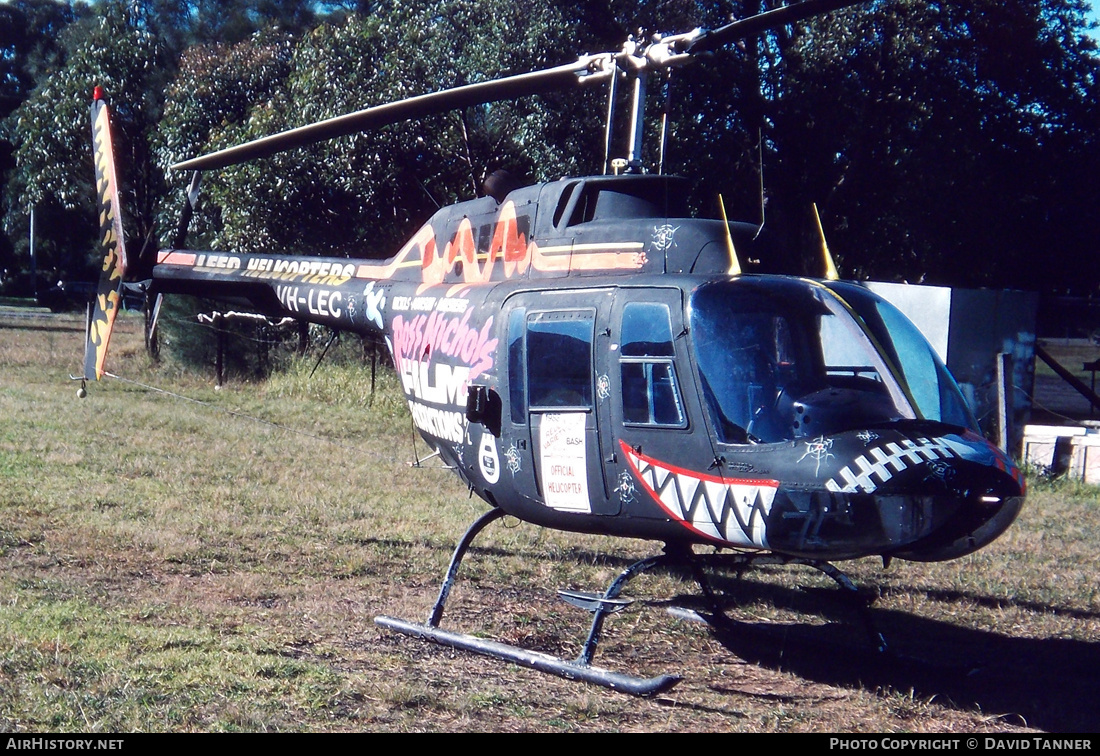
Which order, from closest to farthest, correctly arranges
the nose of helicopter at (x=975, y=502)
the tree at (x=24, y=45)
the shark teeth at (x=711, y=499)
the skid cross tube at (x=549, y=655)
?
the nose of helicopter at (x=975, y=502) → the shark teeth at (x=711, y=499) → the skid cross tube at (x=549, y=655) → the tree at (x=24, y=45)

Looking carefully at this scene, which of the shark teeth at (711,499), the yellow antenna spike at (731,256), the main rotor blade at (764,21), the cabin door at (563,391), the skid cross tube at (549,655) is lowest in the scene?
the skid cross tube at (549,655)

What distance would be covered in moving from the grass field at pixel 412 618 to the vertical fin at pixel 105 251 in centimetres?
132

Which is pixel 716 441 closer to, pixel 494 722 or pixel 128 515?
pixel 494 722

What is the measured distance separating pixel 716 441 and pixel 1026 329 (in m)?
9.84

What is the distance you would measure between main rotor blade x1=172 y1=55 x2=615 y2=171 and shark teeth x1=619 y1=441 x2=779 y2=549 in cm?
230

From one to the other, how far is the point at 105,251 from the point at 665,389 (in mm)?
6065

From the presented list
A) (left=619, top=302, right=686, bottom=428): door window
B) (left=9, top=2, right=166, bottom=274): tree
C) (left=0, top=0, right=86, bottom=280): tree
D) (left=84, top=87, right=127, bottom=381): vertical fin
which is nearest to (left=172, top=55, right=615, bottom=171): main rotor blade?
(left=619, top=302, right=686, bottom=428): door window

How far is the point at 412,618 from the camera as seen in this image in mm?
6504

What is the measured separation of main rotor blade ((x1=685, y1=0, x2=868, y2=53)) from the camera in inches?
189

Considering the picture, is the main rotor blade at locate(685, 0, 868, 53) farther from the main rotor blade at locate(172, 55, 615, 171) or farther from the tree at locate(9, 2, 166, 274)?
the tree at locate(9, 2, 166, 274)

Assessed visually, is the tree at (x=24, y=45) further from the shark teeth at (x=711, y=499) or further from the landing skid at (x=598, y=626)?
the shark teeth at (x=711, y=499)

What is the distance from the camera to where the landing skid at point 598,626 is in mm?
5168

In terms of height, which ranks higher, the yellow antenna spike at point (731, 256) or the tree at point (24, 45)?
the tree at point (24, 45)

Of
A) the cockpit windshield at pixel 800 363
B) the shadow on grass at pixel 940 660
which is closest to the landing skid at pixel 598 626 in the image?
the shadow on grass at pixel 940 660
